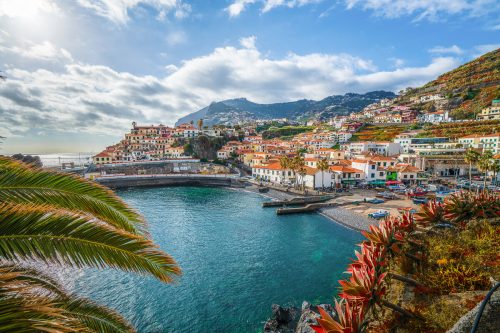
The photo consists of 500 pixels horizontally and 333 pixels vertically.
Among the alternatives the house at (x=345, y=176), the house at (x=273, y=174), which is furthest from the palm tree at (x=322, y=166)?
the house at (x=273, y=174)

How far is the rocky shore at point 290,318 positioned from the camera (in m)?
11.7

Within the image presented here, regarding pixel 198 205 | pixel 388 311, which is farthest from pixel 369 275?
pixel 198 205

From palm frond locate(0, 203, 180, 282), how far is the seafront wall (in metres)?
52.5

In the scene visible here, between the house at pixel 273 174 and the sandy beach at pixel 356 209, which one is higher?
the house at pixel 273 174

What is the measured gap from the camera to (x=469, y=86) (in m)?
102

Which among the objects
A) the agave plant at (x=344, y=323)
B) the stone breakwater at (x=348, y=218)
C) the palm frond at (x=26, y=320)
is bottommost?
the stone breakwater at (x=348, y=218)

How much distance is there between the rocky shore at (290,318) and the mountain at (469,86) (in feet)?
354

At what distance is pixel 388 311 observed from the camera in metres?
5.67

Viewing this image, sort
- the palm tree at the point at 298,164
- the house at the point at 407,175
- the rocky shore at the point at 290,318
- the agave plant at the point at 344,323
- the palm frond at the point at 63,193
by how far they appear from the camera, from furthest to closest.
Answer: the house at the point at 407,175 < the palm tree at the point at 298,164 < the rocky shore at the point at 290,318 < the agave plant at the point at 344,323 < the palm frond at the point at 63,193

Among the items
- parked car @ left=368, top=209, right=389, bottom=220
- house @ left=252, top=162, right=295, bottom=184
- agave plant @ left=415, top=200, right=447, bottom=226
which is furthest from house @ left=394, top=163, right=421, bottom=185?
agave plant @ left=415, top=200, right=447, bottom=226

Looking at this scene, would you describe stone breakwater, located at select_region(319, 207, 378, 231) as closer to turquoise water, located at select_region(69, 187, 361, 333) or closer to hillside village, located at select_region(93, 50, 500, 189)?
turquoise water, located at select_region(69, 187, 361, 333)

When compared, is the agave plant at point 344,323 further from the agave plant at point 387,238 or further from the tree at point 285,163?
the tree at point 285,163

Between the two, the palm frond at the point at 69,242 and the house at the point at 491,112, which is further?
the house at the point at 491,112

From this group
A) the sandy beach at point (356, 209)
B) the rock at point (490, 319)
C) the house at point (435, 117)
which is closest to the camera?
the rock at point (490, 319)
